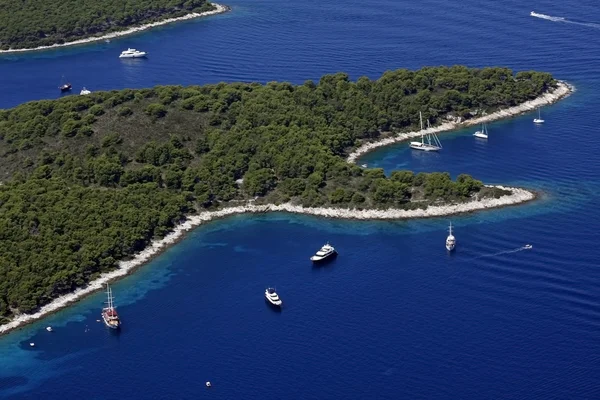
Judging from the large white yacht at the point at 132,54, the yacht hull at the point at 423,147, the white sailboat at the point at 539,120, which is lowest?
the yacht hull at the point at 423,147

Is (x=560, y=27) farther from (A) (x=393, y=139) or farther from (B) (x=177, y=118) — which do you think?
(B) (x=177, y=118)

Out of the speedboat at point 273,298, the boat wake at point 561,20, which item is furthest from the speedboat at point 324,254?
the boat wake at point 561,20

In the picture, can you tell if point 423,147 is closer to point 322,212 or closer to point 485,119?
point 485,119

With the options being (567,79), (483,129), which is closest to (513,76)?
(567,79)

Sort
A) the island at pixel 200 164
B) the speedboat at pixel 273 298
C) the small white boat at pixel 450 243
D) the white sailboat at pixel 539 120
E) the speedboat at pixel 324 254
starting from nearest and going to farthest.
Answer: the speedboat at pixel 273 298
the speedboat at pixel 324 254
the small white boat at pixel 450 243
the island at pixel 200 164
the white sailboat at pixel 539 120

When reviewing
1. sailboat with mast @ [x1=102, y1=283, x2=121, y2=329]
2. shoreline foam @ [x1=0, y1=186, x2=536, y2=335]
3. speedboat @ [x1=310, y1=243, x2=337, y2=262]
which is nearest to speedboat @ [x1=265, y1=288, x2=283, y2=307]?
speedboat @ [x1=310, y1=243, x2=337, y2=262]

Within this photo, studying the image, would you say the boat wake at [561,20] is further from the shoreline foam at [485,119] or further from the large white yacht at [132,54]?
the large white yacht at [132,54]

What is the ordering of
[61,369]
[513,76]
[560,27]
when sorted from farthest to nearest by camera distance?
[560,27], [513,76], [61,369]

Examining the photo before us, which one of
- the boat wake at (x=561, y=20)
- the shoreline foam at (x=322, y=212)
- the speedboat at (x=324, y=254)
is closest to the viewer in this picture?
the speedboat at (x=324, y=254)
